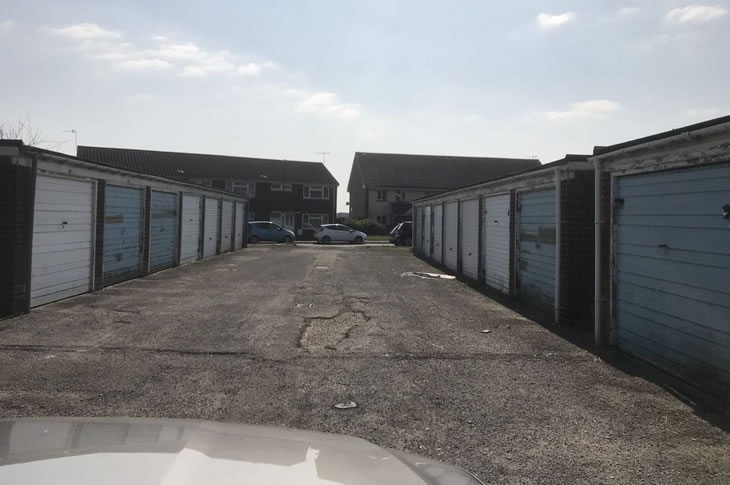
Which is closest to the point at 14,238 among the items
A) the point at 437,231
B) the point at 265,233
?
the point at 437,231

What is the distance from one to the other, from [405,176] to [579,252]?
44116 millimetres

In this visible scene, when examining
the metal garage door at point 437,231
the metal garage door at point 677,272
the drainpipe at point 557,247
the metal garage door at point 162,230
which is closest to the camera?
the metal garage door at point 677,272

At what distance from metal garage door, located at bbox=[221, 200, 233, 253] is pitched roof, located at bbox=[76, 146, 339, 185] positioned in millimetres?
19650

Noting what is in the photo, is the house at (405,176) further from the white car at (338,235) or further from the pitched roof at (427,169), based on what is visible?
the white car at (338,235)

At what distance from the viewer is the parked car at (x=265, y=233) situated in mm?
36688

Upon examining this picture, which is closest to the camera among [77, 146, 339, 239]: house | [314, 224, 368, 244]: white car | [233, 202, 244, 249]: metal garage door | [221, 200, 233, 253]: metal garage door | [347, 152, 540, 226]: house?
[221, 200, 233, 253]: metal garage door

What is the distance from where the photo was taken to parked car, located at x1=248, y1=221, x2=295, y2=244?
3669 cm

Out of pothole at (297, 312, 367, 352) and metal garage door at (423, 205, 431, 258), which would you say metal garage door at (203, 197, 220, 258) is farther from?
pothole at (297, 312, 367, 352)

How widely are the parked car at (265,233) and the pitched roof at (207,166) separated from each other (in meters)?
10.8

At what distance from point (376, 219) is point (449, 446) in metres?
48.1

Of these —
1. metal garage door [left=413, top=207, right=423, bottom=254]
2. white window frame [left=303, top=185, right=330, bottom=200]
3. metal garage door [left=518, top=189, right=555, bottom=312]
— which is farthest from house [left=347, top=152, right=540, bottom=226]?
metal garage door [left=518, top=189, right=555, bottom=312]

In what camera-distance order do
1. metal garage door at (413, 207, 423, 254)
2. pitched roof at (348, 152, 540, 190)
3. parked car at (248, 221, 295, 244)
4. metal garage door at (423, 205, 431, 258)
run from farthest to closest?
pitched roof at (348, 152, 540, 190) → parked car at (248, 221, 295, 244) → metal garage door at (413, 207, 423, 254) → metal garage door at (423, 205, 431, 258)

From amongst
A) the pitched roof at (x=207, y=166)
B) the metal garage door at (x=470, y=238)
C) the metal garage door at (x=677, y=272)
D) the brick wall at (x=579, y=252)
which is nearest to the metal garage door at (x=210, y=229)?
the metal garage door at (x=470, y=238)

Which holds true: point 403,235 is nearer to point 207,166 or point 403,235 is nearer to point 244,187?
point 244,187
